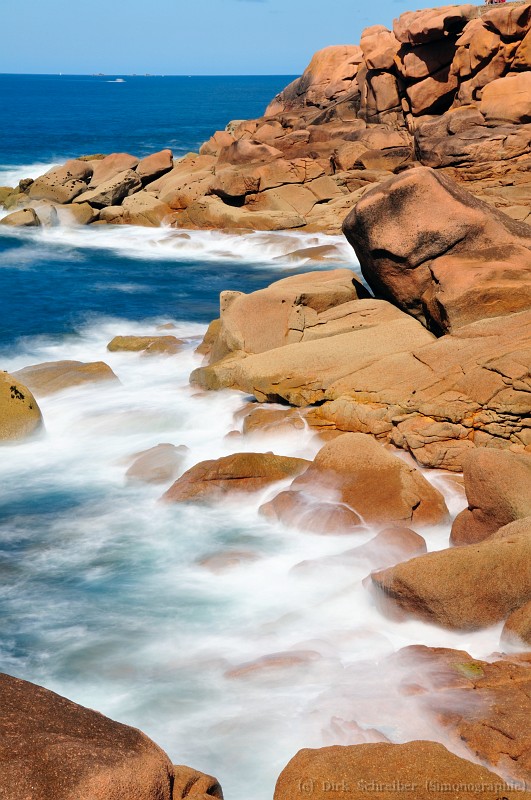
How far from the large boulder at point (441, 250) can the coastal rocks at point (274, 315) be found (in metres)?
1.09

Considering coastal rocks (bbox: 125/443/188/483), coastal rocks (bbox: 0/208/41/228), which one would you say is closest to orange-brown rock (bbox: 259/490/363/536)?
coastal rocks (bbox: 125/443/188/483)

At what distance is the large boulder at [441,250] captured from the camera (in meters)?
13.4

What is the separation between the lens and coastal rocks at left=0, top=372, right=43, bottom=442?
14.1 m

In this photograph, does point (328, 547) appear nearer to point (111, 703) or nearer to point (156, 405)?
point (111, 703)

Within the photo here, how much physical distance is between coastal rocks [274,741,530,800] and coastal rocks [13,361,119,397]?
11.9 metres

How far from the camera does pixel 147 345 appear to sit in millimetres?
19078

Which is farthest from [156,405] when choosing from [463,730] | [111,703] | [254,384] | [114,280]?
[114,280]

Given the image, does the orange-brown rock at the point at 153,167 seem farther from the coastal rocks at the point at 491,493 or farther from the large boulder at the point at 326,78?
the coastal rocks at the point at 491,493

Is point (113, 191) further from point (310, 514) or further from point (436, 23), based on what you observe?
point (310, 514)

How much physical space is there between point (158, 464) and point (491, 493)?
17.6 feet

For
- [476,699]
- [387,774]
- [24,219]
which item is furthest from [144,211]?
[387,774]

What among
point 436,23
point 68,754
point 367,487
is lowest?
point 367,487

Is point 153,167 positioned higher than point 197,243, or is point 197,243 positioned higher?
point 153,167

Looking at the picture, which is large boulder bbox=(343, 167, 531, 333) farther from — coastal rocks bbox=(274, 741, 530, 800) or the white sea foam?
the white sea foam
